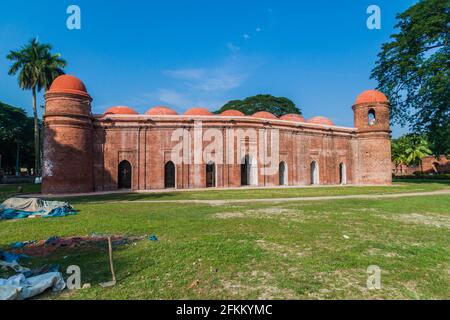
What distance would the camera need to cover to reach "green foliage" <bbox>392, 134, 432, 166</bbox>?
4450 centimetres

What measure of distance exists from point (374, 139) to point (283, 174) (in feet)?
38.9

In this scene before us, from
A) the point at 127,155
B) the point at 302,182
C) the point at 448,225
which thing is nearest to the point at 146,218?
the point at 448,225

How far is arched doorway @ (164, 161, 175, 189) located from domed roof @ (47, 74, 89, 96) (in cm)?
917

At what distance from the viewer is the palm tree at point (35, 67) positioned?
A: 2995 cm

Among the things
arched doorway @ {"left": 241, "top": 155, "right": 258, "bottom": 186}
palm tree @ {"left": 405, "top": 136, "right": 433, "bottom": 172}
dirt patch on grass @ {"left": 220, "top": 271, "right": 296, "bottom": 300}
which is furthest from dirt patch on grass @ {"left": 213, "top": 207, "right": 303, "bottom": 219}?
palm tree @ {"left": 405, "top": 136, "right": 433, "bottom": 172}

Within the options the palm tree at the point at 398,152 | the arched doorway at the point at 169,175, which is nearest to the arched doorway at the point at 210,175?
the arched doorway at the point at 169,175

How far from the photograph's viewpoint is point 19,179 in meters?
35.1

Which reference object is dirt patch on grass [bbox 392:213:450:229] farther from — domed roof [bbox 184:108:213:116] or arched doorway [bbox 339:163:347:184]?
domed roof [bbox 184:108:213:116]

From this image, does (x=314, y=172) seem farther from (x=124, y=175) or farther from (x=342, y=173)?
(x=124, y=175)

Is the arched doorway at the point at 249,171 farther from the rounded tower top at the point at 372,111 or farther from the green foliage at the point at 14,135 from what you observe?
the green foliage at the point at 14,135

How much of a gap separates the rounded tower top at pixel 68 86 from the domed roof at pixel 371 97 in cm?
2923

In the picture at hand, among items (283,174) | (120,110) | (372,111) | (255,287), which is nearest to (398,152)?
(372,111)

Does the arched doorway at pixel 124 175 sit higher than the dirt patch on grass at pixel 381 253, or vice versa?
the arched doorway at pixel 124 175

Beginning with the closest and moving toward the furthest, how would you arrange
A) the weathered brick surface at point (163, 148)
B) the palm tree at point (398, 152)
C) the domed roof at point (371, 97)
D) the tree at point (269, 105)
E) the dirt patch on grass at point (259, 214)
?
the dirt patch on grass at point (259, 214) < the weathered brick surface at point (163, 148) < the domed roof at point (371, 97) < the palm tree at point (398, 152) < the tree at point (269, 105)
